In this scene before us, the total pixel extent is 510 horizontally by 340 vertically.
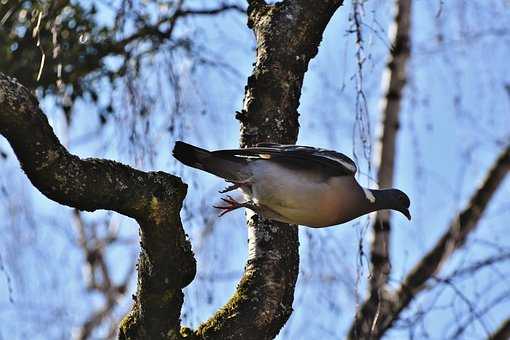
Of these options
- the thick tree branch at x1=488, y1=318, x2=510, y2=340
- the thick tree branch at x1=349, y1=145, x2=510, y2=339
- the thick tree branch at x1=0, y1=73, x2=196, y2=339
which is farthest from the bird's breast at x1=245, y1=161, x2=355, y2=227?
the thick tree branch at x1=488, y1=318, x2=510, y2=340

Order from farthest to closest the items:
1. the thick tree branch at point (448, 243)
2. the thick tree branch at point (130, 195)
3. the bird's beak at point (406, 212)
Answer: the thick tree branch at point (448, 243), the bird's beak at point (406, 212), the thick tree branch at point (130, 195)

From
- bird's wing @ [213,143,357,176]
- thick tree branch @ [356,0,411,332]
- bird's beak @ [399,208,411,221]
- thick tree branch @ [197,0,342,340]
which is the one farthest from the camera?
thick tree branch @ [356,0,411,332]

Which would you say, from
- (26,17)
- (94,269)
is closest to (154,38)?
(26,17)

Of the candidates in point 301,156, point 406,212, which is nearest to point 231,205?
point 301,156

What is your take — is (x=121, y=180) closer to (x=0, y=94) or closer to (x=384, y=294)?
(x=0, y=94)

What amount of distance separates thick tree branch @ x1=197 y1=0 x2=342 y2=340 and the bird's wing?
5 centimetres

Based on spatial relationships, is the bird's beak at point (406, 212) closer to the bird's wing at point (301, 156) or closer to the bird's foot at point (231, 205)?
the bird's wing at point (301, 156)

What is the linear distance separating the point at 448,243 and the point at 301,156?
2.41 metres

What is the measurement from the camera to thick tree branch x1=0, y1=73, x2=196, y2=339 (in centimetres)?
291

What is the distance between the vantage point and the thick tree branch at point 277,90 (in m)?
3.82

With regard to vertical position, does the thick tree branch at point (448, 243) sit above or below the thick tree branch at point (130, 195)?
above

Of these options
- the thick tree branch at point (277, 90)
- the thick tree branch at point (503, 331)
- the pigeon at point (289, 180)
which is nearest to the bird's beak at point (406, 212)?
the pigeon at point (289, 180)

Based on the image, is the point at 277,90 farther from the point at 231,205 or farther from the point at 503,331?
the point at 503,331

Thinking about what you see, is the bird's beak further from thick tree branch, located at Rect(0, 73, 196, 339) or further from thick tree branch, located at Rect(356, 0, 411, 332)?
thick tree branch, located at Rect(0, 73, 196, 339)
